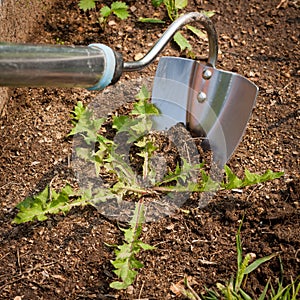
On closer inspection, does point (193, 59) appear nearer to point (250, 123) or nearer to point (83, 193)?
point (250, 123)

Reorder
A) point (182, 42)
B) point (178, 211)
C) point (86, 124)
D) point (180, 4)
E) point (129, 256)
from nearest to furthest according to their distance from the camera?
1. point (129, 256)
2. point (178, 211)
3. point (86, 124)
4. point (182, 42)
5. point (180, 4)

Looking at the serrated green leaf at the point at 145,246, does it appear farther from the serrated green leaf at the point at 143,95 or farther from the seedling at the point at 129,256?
the serrated green leaf at the point at 143,95

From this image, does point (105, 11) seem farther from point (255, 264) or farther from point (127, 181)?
point (255, 264)

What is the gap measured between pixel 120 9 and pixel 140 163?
0.71m

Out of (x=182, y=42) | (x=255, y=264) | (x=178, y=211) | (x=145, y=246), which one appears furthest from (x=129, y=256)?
(x=182, y=42)

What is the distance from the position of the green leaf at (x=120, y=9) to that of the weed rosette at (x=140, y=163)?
1.21 feet

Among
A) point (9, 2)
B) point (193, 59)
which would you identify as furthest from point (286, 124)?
point (9, 2)

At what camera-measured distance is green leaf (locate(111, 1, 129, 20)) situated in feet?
8.15

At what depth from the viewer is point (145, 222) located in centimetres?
202

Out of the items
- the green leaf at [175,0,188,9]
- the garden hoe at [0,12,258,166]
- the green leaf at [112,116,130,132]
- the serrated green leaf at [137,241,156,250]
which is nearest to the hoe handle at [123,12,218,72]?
the garden hoe at [0,12,258,166]

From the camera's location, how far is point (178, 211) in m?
2.04

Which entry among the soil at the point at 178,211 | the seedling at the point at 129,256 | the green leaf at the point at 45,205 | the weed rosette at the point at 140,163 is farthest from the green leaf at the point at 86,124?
the seedling at the point at 129,256

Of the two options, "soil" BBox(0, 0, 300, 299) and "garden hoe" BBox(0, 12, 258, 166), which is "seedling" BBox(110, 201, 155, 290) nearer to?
"soil" BBox(0, 0, 300, 299)

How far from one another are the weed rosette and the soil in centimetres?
5
